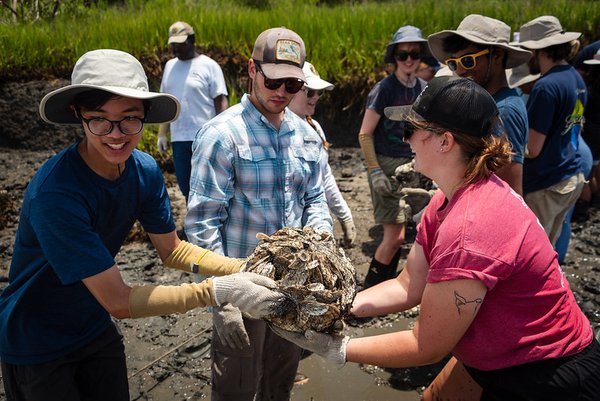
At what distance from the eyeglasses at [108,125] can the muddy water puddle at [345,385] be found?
1.98m

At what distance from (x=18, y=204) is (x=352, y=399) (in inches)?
190

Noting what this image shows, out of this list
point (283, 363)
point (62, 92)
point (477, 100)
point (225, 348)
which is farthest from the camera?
point (283, 363)

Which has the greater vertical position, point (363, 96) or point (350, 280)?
point (350, 280)

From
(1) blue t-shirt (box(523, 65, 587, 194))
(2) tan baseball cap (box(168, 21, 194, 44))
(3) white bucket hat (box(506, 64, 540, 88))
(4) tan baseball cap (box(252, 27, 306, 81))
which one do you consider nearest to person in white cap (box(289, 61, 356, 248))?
(4) tan baseball cap (box(252, 27, 306, 81))

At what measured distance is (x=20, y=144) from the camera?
26.7 ft

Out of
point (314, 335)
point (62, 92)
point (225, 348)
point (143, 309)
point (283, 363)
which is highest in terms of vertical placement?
point (62, 92)

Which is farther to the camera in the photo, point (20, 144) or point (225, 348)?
point (20, 144)

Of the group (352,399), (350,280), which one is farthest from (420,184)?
(350,280)

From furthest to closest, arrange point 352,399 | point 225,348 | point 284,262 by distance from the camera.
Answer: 1. point 352,399
2. point 225,348
3. point 284,262

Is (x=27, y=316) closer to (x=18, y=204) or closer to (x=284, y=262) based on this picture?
(x=284, y=262)

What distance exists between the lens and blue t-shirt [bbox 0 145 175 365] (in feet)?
5.62

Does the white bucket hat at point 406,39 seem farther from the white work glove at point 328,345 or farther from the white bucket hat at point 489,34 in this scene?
the white work glove at point 328,345

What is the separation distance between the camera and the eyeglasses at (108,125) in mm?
1797

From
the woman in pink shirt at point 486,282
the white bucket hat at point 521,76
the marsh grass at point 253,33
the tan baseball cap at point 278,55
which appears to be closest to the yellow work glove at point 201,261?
the woman in pink shirt at point 486,282
